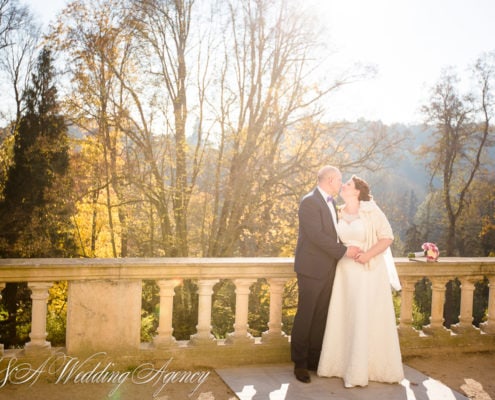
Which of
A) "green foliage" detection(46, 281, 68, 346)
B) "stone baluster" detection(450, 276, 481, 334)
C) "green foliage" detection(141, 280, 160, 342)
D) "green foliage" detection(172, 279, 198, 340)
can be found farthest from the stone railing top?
"green foliage" detection(46, 281, 68, 346)

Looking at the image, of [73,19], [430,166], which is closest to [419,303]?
[430,166]

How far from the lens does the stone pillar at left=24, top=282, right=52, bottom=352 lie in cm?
421

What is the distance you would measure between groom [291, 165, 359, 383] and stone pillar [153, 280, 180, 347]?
1.16m

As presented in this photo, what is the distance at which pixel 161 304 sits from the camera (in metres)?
4.58

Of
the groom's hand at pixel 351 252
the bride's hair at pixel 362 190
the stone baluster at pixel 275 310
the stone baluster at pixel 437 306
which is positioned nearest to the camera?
the groom's hand at pixel 351 252

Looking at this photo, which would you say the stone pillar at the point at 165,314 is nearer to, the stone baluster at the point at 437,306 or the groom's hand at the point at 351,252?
the groom's hand at the point at 351,252

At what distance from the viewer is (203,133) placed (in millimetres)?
17406

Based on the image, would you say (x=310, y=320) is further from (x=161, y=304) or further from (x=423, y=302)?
(x=423, y=302)

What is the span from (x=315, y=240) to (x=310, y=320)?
758 mm

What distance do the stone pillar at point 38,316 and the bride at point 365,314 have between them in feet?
8.11

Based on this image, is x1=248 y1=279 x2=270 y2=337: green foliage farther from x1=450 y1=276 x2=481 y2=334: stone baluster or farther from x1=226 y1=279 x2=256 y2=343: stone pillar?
x1=226 y1=279 x2=256 y2=343: stone pillar

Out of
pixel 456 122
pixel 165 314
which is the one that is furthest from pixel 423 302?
pixel 165 314

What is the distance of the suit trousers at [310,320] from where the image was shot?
179 inches

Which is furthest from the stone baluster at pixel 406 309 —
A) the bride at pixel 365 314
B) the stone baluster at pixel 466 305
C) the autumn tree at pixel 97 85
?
the autumn tree at pixel 97 85
